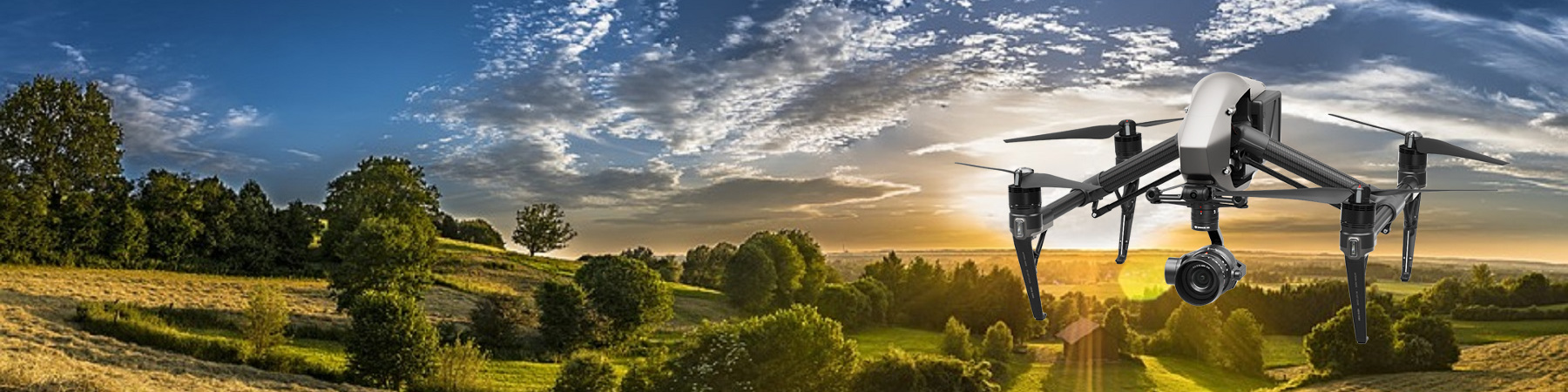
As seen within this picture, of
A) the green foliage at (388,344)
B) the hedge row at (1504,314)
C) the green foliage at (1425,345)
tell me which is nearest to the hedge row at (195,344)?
the green foliage at (388,344)

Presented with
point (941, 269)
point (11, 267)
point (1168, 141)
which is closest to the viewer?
point (1168, 141)

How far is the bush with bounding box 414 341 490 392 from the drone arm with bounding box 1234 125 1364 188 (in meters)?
45.9

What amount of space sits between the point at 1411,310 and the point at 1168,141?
65.3m

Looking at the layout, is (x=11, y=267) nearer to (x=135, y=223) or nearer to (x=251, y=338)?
(x=135, y=223)

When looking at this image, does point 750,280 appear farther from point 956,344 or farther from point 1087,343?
point 1087,343

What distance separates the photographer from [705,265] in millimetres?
124562

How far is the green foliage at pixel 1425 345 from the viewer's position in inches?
2231

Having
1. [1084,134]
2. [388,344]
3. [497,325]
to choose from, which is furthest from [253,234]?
[1084,134]

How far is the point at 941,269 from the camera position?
4419 inches

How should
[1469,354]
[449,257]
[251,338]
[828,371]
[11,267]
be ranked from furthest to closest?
[449,257] < [11,267] < [1469,354] < [251,338] < [828,371]

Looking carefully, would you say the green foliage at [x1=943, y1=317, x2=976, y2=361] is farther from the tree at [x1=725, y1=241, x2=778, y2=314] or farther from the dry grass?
the tree at [x1=725, y1=241, x2=778, y2=314]

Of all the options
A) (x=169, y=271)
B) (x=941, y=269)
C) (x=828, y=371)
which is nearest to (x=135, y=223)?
(x=169, y=271)

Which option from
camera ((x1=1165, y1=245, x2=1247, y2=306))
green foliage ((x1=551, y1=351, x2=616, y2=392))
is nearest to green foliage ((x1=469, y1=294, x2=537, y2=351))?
green foliage ((x1=551, y1=351, x2=616, y2=392))

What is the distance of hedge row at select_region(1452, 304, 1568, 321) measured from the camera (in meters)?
54.8
